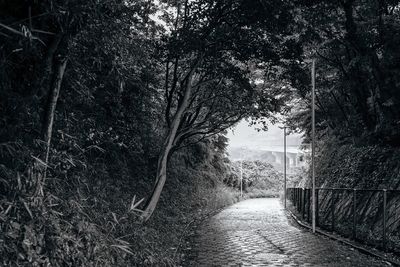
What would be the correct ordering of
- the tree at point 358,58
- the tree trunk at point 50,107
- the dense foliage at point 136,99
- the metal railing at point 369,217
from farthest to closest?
the tree at point 358,58, the metal railing at point 369,217, the tree trunk at point 50,107, the dense foliage at point 136,99

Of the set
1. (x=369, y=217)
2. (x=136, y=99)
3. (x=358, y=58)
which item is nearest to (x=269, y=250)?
A: (x=369, y=217)

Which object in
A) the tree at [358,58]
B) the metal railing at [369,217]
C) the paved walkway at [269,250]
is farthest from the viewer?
the tree at [358,58]

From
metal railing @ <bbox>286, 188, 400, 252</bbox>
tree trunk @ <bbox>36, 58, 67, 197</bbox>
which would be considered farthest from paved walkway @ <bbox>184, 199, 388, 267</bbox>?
tree trunk @ <bbox>36, 58, 67, 197</bbox>

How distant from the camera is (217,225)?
1622cm

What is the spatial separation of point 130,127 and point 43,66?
6498mm

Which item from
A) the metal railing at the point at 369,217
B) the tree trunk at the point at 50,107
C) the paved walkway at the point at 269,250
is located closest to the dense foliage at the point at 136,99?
the tree trunk at the point at 50,107

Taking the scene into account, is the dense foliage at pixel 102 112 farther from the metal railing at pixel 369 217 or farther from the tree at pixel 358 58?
the metal railing at pixel 369 217

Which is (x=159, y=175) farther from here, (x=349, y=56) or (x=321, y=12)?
(x=349, y=56)

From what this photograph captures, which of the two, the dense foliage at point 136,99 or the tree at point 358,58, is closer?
the dense foliage at point 136,99

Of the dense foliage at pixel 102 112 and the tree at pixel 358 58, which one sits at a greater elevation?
the tree at pixel 358 58

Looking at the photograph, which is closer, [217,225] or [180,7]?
[180,7]

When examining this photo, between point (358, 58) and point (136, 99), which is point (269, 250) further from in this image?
point (358, 58)

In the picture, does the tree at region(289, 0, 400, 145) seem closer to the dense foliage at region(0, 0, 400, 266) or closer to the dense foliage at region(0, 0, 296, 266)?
the dense foliage at region(0, 0, 400, 266)

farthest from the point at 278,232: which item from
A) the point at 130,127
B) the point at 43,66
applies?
the point at 43,66
